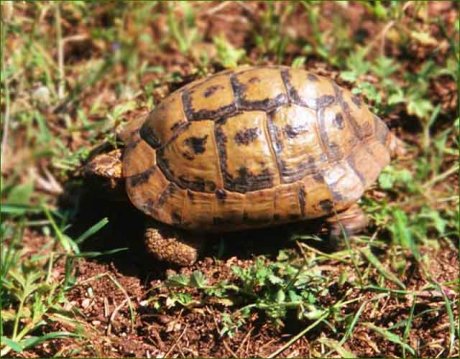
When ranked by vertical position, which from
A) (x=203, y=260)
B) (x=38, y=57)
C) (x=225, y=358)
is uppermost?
(x=38, y=57)

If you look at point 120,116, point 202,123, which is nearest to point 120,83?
point 120,116

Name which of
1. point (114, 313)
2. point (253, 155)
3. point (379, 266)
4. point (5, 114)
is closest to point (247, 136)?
point (253, 155)

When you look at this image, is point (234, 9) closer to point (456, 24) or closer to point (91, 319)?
point (456, 24)

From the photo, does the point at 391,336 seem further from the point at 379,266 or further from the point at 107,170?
the point at 107,170

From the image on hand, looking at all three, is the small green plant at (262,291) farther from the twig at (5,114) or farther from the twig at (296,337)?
the twig at (5,114)

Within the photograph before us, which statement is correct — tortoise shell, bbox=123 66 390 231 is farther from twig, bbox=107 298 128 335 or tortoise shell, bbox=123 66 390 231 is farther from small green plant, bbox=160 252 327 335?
twig, bbox=107 298 128 335

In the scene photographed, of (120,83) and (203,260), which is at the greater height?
(120,83)

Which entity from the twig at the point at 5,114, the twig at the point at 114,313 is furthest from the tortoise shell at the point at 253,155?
the twig at the point at 5,114
